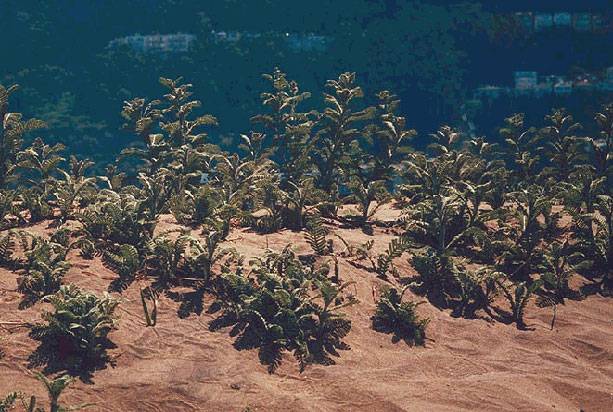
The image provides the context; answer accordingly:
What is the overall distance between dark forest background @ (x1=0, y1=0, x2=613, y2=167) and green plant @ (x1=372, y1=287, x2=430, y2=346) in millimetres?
41879

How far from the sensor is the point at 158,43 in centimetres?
5450

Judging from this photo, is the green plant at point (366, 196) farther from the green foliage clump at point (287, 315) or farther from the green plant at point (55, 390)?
the green plant at point (55, 390)

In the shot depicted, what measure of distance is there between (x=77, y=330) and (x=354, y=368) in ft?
10.9

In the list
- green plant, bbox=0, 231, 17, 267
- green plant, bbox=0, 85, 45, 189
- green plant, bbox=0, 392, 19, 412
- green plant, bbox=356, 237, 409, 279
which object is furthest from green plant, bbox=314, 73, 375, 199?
green plant, bbox=0, 392, 19, 412

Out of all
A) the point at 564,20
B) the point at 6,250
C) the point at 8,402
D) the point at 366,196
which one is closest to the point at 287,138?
the point at 366,196

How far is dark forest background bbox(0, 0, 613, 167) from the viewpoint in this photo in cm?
4903

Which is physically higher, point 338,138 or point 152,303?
point 338,138

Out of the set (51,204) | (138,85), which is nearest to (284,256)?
(51,204)

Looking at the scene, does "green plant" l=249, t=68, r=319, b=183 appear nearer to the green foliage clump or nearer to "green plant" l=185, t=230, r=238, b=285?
"green plant" l=185, t=230, r=238, b=285

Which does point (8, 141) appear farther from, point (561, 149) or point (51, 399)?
point (561, 149)

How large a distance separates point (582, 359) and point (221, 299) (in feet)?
16.2

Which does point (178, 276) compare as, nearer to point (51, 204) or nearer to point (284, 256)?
point (284, 256)

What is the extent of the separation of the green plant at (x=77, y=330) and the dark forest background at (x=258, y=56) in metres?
42.6

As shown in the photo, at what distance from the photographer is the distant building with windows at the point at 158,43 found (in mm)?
54250
